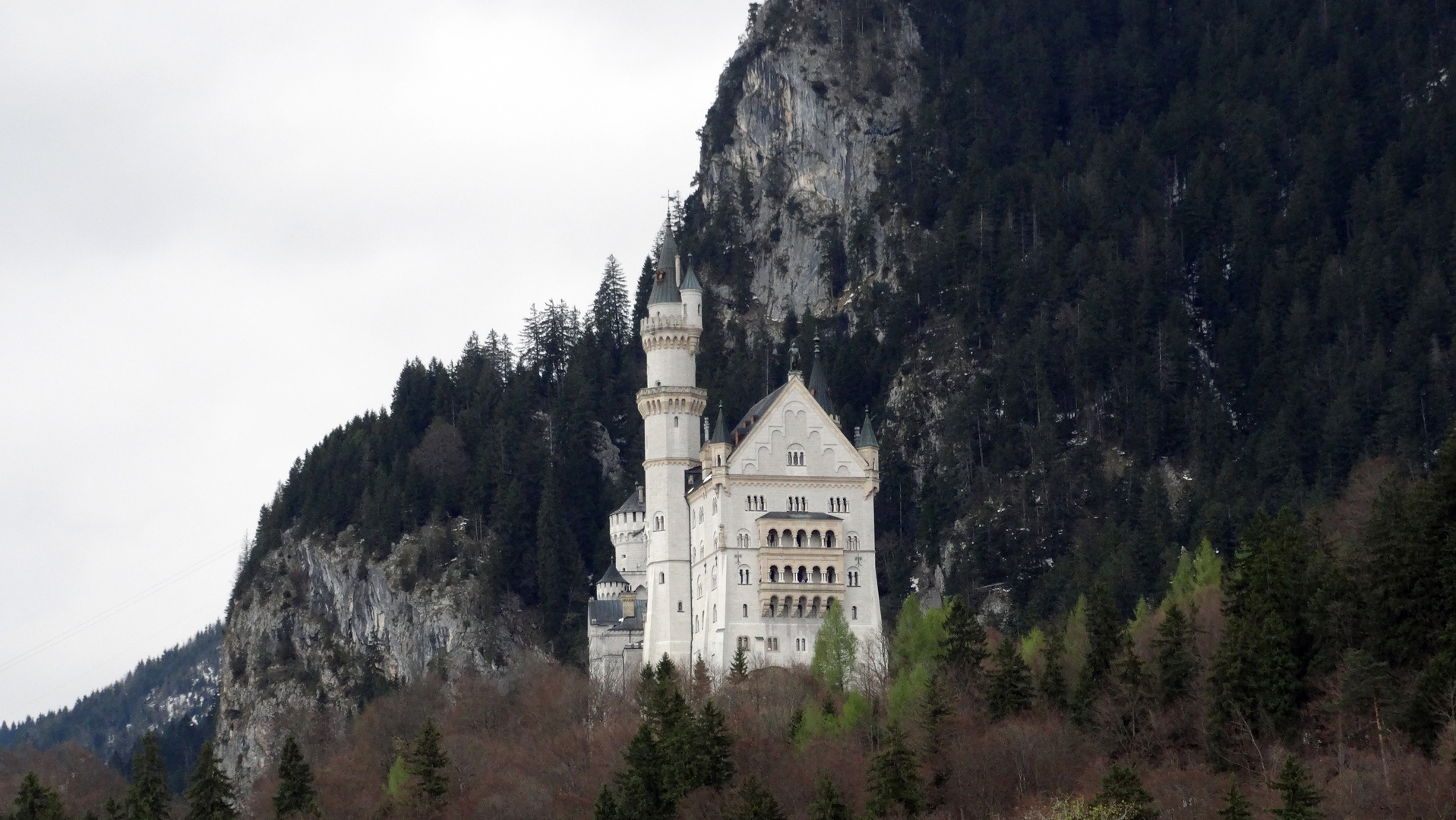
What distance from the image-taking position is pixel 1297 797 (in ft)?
220

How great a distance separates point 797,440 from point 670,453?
671cm

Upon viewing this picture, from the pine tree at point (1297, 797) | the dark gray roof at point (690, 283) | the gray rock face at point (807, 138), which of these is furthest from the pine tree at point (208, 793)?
the gray rock face at point (807, 138)

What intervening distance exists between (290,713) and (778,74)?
55891 mm

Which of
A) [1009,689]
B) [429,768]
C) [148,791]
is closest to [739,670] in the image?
[429,768]

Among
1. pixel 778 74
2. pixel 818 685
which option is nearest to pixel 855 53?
pixel 778 74

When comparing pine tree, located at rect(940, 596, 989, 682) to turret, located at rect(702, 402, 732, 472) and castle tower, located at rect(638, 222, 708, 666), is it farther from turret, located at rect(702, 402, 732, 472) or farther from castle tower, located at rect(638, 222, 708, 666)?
castle tower, located at rect(638, 222, 708, 666)

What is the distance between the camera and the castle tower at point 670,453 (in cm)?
11444

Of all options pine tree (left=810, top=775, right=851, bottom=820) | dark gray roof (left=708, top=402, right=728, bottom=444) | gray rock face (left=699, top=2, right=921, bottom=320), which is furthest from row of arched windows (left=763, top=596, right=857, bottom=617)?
gray rock face (left=699, top=2, right=921, bottom=320)

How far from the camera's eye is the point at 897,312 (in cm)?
15062

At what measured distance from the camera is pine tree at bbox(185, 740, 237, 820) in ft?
317

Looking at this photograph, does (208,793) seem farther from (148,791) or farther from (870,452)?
(870,452)

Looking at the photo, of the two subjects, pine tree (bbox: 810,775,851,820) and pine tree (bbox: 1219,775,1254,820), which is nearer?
pine tree (bbox: 1219,775,1254,820)

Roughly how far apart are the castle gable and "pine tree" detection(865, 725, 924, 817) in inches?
1178

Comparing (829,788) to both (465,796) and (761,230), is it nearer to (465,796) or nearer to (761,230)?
(465,796)
